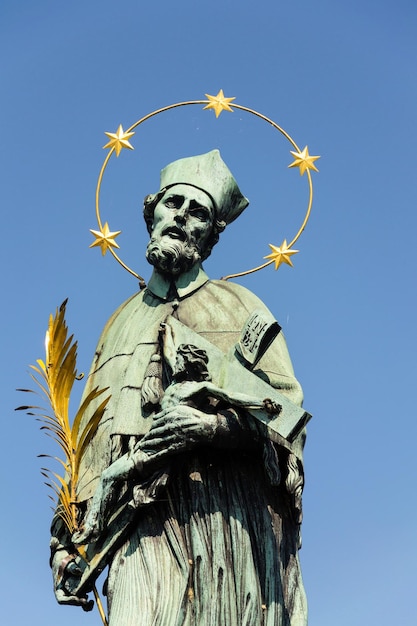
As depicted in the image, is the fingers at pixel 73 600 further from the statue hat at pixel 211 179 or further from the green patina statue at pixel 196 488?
the statue hat at pixel 211 179

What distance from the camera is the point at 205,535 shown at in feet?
36.3

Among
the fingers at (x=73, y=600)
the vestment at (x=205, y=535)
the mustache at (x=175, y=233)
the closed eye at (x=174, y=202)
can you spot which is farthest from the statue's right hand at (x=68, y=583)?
the closed eye at (x=174, y=202)

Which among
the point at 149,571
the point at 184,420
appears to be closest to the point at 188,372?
the point at 184,420

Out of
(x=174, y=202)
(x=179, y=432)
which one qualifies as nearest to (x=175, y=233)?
(x=174, y=202)

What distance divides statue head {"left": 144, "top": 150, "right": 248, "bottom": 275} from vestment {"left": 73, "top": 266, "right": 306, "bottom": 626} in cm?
60

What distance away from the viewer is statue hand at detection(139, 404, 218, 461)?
11.0m

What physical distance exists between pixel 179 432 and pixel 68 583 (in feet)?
4.34

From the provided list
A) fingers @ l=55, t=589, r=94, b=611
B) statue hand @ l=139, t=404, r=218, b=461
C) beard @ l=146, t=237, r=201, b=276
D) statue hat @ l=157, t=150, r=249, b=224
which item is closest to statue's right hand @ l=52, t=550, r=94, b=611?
fingers @ l=55, t=589, r=94, b=611

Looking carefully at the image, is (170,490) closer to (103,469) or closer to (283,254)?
(103,469)

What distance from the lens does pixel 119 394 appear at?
1177 centimetres

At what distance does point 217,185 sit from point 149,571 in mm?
3048

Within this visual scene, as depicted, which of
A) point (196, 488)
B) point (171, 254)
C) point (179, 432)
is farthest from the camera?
point (171, 254)

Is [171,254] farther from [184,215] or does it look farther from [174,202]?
[174,202]

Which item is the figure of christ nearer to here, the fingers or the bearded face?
the fingers
